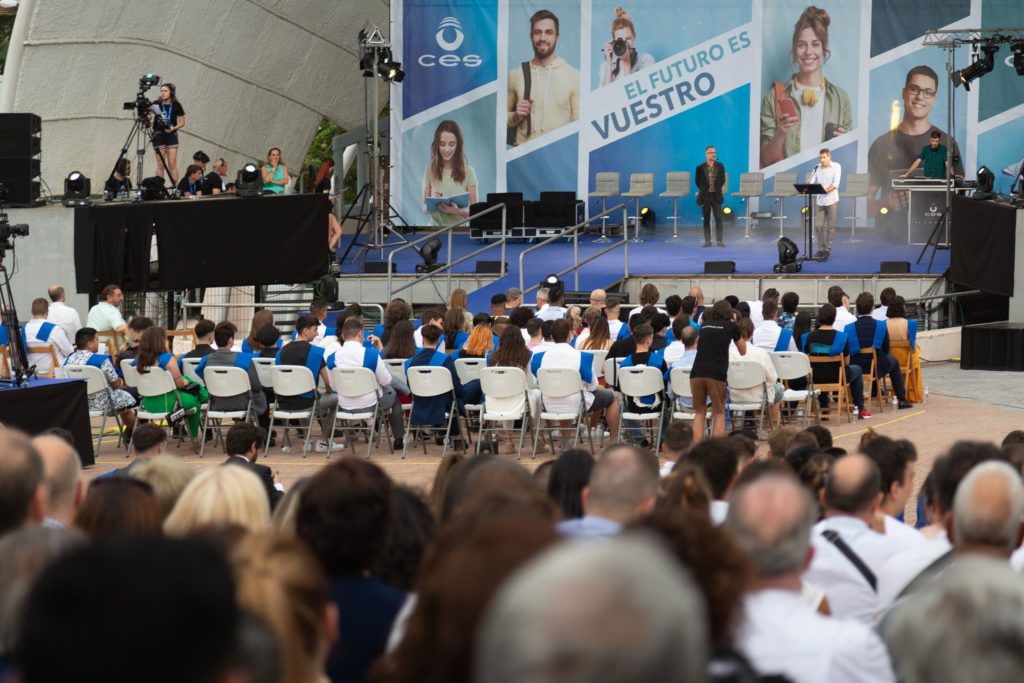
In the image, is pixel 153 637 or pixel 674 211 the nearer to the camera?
pixel 153 637

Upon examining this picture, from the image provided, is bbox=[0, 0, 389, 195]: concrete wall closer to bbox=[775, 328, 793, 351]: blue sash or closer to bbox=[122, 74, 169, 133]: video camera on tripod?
bbox=[122, 74, 169, 133]: video camera on tripod

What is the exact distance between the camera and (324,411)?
13.0 meters

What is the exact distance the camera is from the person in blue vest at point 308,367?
12.6m

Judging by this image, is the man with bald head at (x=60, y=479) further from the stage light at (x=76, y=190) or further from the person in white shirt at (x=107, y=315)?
the stage light at (x=76, y=190)

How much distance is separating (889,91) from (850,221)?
2252mm

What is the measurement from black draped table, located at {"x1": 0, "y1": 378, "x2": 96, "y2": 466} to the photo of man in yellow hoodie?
14350 millimetres

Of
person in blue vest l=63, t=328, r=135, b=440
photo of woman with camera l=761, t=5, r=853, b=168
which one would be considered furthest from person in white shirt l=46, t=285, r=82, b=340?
photo of woman with camera l=761, t=5, r=853, b=168

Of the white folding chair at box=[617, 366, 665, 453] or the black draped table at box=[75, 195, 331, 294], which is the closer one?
the white folding chair at box=[617, 366, 665, 453]

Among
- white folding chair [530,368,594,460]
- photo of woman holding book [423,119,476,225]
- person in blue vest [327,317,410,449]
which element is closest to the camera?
white folding chair [530,368,594,460]

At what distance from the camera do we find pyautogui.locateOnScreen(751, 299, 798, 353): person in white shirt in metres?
13.6

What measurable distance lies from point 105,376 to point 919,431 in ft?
24.0

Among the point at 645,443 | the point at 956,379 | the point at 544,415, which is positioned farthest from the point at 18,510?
the point at 956,379

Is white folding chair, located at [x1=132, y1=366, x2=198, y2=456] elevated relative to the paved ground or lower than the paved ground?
elevated

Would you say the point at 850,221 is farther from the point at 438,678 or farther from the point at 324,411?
the point at 438,678
